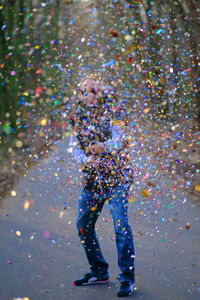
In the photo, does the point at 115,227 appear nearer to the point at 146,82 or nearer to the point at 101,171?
the point at 101,171

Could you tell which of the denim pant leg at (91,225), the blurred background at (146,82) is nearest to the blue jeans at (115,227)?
the denim pant leg at (91,225)

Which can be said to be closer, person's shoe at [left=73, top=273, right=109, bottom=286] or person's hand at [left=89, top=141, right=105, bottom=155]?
person's hand at [left=89, top=141, right=105, bottom=155]

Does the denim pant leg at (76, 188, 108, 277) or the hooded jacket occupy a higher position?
the hooded jacket

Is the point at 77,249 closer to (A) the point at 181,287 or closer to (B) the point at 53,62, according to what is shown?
(A) the point at 181,287

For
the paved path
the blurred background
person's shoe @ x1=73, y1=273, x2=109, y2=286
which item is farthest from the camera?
the blurred background

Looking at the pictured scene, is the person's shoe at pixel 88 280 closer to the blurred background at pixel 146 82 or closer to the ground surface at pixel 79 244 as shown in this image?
the ground surface at pixel 79 244

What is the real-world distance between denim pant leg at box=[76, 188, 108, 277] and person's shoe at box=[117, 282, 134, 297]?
0.36 m

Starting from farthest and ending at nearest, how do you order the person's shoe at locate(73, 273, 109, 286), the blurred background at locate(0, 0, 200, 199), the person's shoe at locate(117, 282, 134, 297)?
the blurred background at locate(0, 0, 200, 199)
the person's shoe at locate(73, 273, 109, 286)
the person's shoe at locate(117, 282, 134, 297)

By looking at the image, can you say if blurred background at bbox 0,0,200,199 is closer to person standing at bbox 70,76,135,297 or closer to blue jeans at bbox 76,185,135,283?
person standing at bbox 70,76,135,297

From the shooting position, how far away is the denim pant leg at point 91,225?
392 centimetres

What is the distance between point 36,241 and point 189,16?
8.23 meters

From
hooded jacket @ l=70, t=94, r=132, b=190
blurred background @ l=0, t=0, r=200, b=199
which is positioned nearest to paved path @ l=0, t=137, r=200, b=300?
hooded jacket @ l=70, t=94, r=132, b=190

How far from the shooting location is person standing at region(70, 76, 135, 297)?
3799 millimetres

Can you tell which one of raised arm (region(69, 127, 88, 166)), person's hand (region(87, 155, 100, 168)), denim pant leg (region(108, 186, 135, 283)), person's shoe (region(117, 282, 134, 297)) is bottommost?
person's shoe (region(117, 282, 134, 297))
